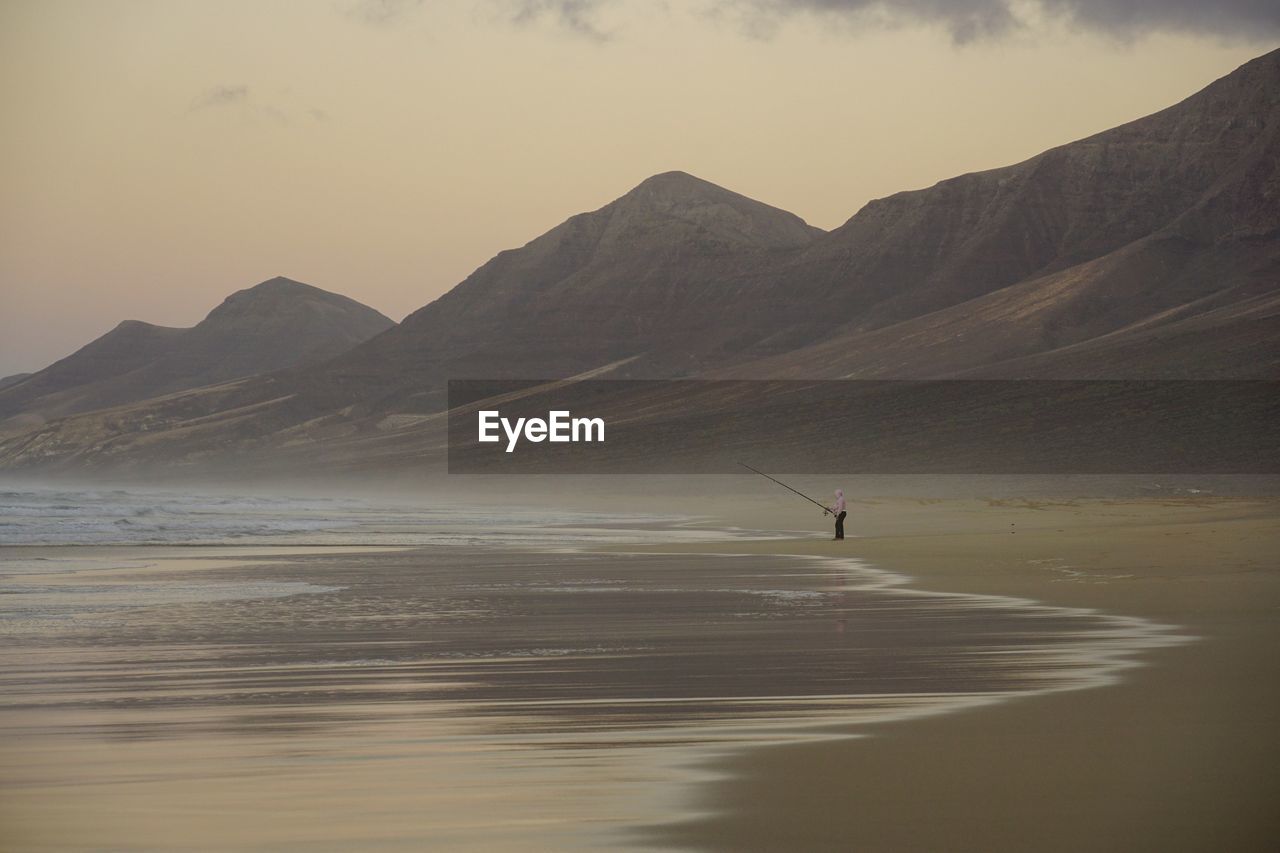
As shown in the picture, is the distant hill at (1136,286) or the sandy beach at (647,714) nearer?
the sandy beach at (647,714)

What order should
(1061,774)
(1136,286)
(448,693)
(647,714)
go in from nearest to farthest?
1. (1061,774)
2. (647,714)
3. (448,693)
4. (1136,286)

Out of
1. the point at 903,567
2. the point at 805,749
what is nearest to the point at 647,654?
the point at 805,749

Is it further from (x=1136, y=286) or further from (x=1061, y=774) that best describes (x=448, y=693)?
(x=1136, y=286)

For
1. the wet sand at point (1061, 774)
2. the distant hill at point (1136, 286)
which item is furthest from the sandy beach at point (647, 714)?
the distant hill at point (1136, 286)

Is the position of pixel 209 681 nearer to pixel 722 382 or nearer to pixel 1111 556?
pixel 1111 556

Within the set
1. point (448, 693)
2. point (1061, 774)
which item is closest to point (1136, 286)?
point (448, 693)

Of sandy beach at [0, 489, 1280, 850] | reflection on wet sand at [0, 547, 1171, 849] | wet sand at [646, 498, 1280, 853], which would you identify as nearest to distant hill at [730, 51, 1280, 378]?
sandy beach at [0, 489, 1280, 850]

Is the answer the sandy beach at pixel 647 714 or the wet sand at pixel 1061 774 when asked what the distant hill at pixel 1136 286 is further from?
the wet sand at pixel 1061 774

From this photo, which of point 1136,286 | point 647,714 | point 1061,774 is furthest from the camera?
point 1136,286

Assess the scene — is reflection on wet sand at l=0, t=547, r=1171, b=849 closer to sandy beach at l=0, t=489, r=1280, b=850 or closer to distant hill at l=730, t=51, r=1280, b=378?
sandy beach at l=0, t=489, r=1280, b=850

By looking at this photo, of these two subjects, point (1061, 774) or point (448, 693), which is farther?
point (448, 693)

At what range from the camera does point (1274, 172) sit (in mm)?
162375

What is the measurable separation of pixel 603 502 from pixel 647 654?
57.6 meters

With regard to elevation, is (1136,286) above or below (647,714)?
above
